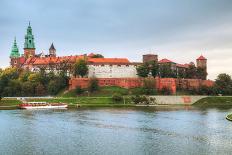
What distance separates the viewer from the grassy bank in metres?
65.2

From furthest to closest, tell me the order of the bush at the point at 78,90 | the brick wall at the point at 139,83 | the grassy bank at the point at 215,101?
1. the brick wall at the point at 139,83
2. the bush at the point at 78,90
3. the grassy bank at the point at 215,101

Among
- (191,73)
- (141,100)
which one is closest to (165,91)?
(141,100)

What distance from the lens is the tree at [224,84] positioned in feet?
237

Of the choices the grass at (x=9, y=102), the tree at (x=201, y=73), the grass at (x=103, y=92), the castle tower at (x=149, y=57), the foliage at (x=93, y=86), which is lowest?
the grass at (x=9, y=102)

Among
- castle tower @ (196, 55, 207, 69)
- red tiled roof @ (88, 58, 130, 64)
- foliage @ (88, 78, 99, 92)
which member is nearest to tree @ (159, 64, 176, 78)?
red tiled roof @ (88, 58, 130, 64)

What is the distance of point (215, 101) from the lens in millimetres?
66250

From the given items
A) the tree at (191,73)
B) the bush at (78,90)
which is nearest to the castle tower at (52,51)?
the bush at (78,90)

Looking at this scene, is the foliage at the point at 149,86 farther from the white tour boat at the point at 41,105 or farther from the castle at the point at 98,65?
the white tour boat at the point at 41,105

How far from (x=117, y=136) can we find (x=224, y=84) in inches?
1843

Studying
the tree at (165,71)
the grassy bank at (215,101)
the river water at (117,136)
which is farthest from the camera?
the tree at (165,71)

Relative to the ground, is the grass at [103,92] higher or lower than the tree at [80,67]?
lower

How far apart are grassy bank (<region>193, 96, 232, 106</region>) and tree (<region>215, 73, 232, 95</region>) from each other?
5249 mm

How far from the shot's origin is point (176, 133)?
30.9 meters

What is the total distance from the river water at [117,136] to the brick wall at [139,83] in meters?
32.9
